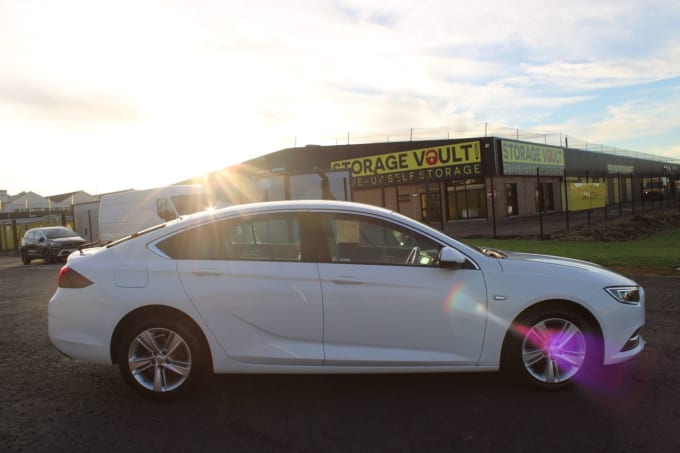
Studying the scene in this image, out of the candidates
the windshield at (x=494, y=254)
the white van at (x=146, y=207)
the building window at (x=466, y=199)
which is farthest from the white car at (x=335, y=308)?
the building window at (x=466, y=199)

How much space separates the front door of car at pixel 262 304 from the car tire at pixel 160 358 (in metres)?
0.24

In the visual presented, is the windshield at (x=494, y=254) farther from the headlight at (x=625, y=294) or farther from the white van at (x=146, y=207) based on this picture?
the white van at (x=146, y=207)

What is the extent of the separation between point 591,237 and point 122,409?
1734 cm

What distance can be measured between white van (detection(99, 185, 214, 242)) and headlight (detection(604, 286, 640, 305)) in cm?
1399

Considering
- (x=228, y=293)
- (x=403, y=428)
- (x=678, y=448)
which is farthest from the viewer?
(x=228, y=293)

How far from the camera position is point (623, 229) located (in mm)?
21156

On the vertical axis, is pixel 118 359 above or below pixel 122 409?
above

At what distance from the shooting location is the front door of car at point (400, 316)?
3.85 meters

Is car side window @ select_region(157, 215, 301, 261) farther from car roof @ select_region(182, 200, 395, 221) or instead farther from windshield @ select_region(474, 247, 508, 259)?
windshield @ select_region(474, 247, 508, 259)

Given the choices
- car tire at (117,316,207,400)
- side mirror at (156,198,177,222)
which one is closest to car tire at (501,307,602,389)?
car tire at (117,316,207,400)

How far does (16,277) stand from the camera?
14797 mm

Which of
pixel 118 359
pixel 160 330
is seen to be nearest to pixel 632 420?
pixel 160 330

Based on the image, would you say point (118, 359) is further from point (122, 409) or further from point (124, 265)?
point (124, 265)

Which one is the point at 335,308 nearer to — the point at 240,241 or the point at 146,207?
the point at 240,241
